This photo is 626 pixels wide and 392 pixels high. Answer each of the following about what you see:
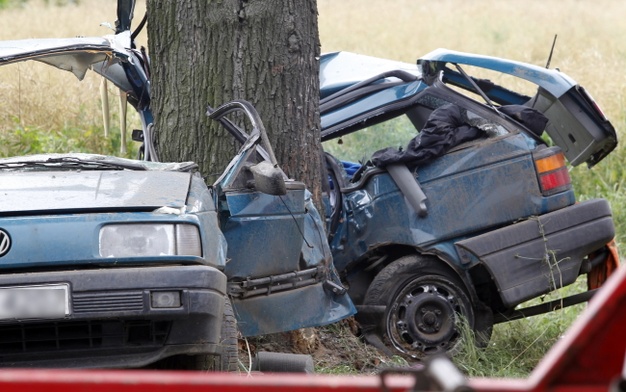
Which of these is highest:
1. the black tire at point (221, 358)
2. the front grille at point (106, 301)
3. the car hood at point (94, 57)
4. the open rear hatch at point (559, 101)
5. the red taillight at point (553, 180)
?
the car hood at point (94, 57)

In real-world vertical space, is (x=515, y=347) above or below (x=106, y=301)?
below

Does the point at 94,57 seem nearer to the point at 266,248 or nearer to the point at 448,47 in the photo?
the point at 266,248

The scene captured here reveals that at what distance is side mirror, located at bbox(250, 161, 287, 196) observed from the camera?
13.4 feet

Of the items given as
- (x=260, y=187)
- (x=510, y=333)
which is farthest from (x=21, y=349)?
(x=510, y=333)

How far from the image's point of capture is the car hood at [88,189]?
3.63m

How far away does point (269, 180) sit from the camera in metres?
4.10

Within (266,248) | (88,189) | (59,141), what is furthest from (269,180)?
(59,141)

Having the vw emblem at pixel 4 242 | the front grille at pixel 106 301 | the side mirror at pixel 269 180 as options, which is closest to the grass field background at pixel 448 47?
the side mirror at pixel 269 180

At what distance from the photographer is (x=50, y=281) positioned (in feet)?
11.1

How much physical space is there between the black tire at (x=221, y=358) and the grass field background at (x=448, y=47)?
5.92 feet

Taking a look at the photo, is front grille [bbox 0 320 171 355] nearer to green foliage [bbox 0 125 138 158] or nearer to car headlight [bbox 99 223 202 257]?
car headlight [bbox 99 223 202 257]

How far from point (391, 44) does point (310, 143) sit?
11515 mm

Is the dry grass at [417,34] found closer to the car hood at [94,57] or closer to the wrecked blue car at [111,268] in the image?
the car hood at [94,57]

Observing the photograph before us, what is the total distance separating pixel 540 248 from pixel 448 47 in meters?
11.7
